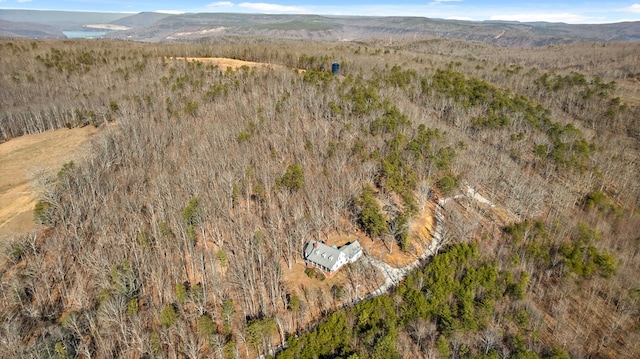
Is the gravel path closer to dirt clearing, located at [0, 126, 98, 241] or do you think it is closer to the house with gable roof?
the house with gable roof

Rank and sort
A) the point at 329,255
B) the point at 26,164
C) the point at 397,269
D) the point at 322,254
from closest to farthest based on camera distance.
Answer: the point at 329,255 < the point at 322,254 < the point at 397,269 < the point at 26,164

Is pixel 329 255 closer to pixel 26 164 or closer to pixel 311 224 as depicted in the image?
pixel 311 224

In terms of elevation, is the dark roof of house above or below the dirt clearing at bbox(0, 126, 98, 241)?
below

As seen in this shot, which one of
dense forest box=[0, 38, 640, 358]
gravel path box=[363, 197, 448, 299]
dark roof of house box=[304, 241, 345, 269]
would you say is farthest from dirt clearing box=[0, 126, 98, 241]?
gravel path box=[363, 197, 448, 299]

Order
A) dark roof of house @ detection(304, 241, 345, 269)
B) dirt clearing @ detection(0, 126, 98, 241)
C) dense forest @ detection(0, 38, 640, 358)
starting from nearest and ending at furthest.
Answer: dense forest @ detection(0, 38, 640, 358) < dark roof of house @ detection(304, 241, 345, 269) < dirt clearing @ detection(0, 126, 98, 241)

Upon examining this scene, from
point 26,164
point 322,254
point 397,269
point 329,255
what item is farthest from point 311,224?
point 26,164

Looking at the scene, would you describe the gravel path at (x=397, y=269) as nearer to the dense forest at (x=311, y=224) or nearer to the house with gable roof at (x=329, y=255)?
the dense forest at (x=311, y=224)
